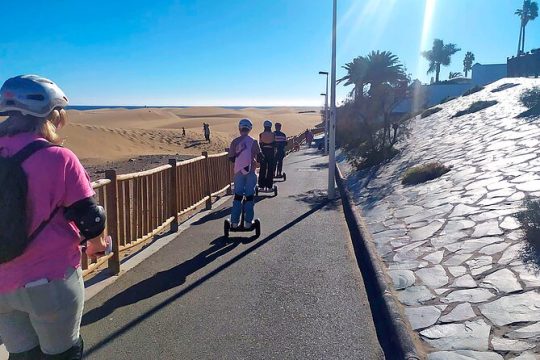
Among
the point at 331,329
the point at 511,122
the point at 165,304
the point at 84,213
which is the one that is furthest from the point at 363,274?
the point at 511,122

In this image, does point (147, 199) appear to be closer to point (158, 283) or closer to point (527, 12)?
point (158, 283)

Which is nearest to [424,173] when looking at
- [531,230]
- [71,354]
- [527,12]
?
[531,230]

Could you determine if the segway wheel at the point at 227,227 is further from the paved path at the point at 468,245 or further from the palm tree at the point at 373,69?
the palm tree at the point at 373,69

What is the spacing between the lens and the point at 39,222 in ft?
7.82

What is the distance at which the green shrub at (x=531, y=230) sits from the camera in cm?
542

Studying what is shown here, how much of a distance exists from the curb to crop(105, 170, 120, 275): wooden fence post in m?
3.05

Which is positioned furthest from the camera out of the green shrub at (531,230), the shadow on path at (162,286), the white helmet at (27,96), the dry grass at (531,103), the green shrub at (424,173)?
the dry grass at (531,103)

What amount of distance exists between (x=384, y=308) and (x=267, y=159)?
30.2 feet

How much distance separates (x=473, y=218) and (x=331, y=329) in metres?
3.67

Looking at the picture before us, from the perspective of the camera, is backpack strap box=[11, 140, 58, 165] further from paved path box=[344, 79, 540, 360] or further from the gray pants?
paved path box=[344, 79, 540, 360]

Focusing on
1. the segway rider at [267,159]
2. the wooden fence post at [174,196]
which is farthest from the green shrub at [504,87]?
the wooden fence post at [174,196]

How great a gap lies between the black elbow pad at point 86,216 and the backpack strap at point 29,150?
31 cm

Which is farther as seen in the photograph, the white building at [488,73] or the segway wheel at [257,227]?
the white building at [488,73]

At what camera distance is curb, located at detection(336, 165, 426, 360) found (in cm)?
410
